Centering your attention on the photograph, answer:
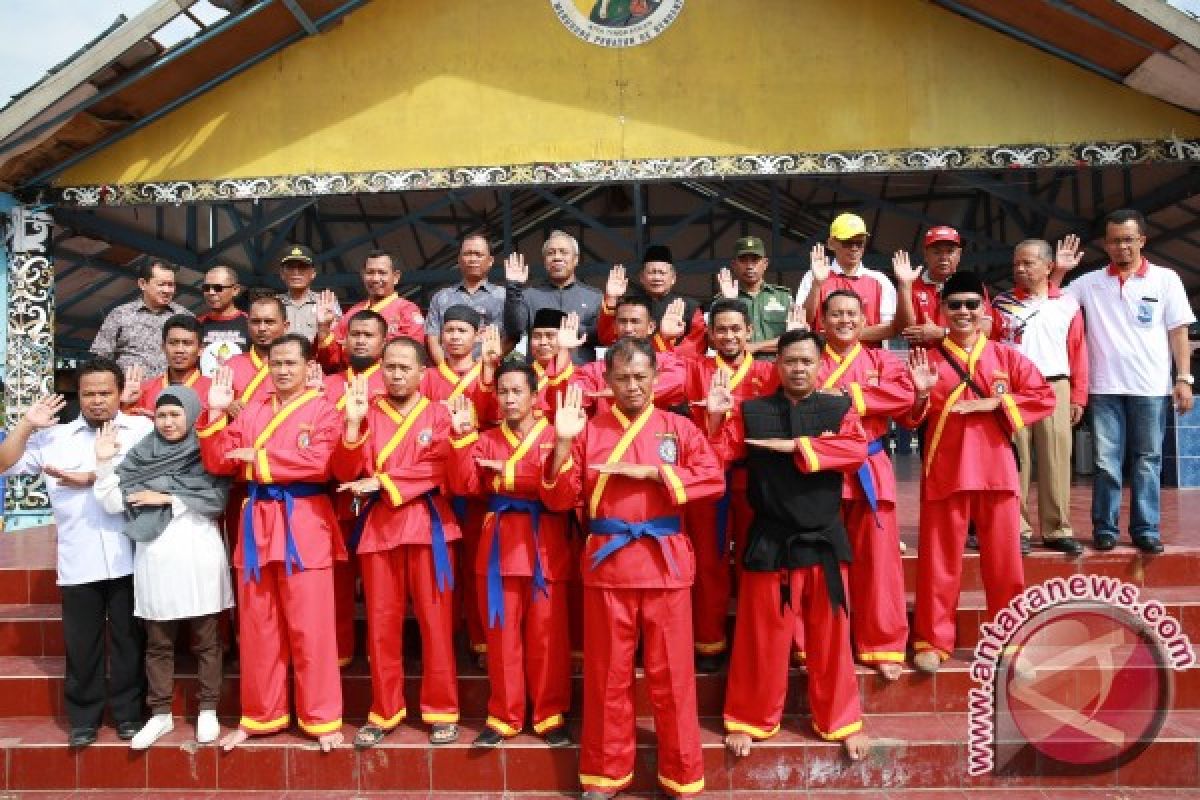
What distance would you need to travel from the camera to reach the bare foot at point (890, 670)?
4.29 metres

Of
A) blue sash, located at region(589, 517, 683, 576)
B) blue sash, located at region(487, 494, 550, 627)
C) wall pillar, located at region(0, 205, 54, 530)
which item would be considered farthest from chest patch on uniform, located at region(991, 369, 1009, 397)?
wall pillar, located at region(0, 205, 54, 530)

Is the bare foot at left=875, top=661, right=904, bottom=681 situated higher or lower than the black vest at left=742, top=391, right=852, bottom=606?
lower

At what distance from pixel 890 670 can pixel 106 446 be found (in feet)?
13.2

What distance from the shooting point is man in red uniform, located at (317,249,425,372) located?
5320 millimetres

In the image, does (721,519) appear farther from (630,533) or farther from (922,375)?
(922,375)

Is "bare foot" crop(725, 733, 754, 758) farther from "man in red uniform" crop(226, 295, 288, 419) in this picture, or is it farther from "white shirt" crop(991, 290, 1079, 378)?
"man in red uniform" crop(226, 295, 288, 419)

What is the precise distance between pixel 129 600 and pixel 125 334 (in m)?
1.98

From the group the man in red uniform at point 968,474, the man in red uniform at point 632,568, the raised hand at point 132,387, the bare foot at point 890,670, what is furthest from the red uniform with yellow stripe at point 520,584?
the raised hand at point 132,387

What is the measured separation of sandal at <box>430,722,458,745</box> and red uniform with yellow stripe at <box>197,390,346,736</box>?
480 millimetres

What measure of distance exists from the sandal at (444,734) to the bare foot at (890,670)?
2130 mm

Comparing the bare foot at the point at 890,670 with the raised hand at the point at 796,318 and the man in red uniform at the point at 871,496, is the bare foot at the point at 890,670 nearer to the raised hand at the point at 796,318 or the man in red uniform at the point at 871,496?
the man in red uniform at the point at 871,496

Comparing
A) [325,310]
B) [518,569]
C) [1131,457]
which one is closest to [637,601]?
[518,569]

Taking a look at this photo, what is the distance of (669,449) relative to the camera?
3.87 metres

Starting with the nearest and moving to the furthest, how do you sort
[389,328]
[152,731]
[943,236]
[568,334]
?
[152,731] → [568,334] → [943,236] → [389,328]
